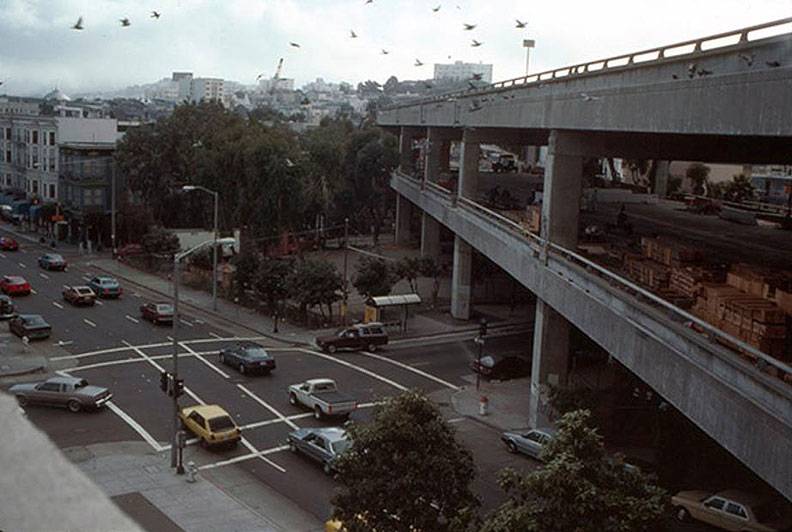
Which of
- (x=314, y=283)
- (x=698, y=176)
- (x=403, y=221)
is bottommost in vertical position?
(x=314, y=283)

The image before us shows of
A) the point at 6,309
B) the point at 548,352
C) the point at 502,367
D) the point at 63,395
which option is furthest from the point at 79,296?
the point at 548,352

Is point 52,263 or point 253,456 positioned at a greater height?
point 52,263

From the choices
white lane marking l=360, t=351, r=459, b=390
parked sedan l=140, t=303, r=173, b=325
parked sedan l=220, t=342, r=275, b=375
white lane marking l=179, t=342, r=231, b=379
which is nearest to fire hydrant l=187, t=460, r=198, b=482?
white lane marking l=179, t=342, r=231, b=379

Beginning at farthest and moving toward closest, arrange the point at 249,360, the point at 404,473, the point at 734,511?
the point at 249,360, the point at 734,511, the point at 404,473

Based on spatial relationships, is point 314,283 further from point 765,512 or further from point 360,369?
point 765,512

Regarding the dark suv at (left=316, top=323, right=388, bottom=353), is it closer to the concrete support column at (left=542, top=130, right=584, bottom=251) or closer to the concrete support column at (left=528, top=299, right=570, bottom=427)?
the concrete support column at (left=528, top=299, right=570, bottom=427)

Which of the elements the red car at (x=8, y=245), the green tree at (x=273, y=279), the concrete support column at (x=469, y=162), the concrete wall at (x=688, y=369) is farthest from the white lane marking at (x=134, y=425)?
the red car at (x=8, y=245)

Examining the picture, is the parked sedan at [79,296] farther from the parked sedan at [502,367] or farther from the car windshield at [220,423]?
the car windshield at [220,423]
